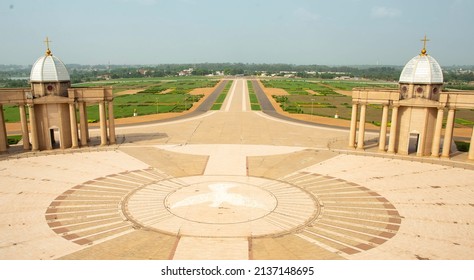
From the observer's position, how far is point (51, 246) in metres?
26.1

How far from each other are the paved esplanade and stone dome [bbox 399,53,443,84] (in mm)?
12345

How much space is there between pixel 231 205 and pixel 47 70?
122ft

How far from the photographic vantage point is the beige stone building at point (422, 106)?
50.3 metres

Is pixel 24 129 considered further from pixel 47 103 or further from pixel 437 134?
pixel 437 134

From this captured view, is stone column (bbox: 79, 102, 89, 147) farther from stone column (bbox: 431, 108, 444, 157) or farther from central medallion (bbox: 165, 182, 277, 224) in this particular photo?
stone column (bbox: 431, 108, 444, 157)

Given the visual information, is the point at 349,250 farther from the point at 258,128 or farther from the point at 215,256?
the point at 258,128

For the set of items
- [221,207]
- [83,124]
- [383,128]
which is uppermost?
[383,128]

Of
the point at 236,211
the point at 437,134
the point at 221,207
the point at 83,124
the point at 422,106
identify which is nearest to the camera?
the point at 236,211

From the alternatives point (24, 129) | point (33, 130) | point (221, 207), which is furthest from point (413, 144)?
point (24, 129)

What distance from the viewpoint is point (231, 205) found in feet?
112

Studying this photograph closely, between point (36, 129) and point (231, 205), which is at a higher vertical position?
point (36, 129)

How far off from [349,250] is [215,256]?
31.2 feet

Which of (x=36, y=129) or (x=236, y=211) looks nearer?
(x=236, y=211)

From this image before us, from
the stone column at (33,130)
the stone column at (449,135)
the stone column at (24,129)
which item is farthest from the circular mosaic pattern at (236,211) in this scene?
the stone column at (24,129)
